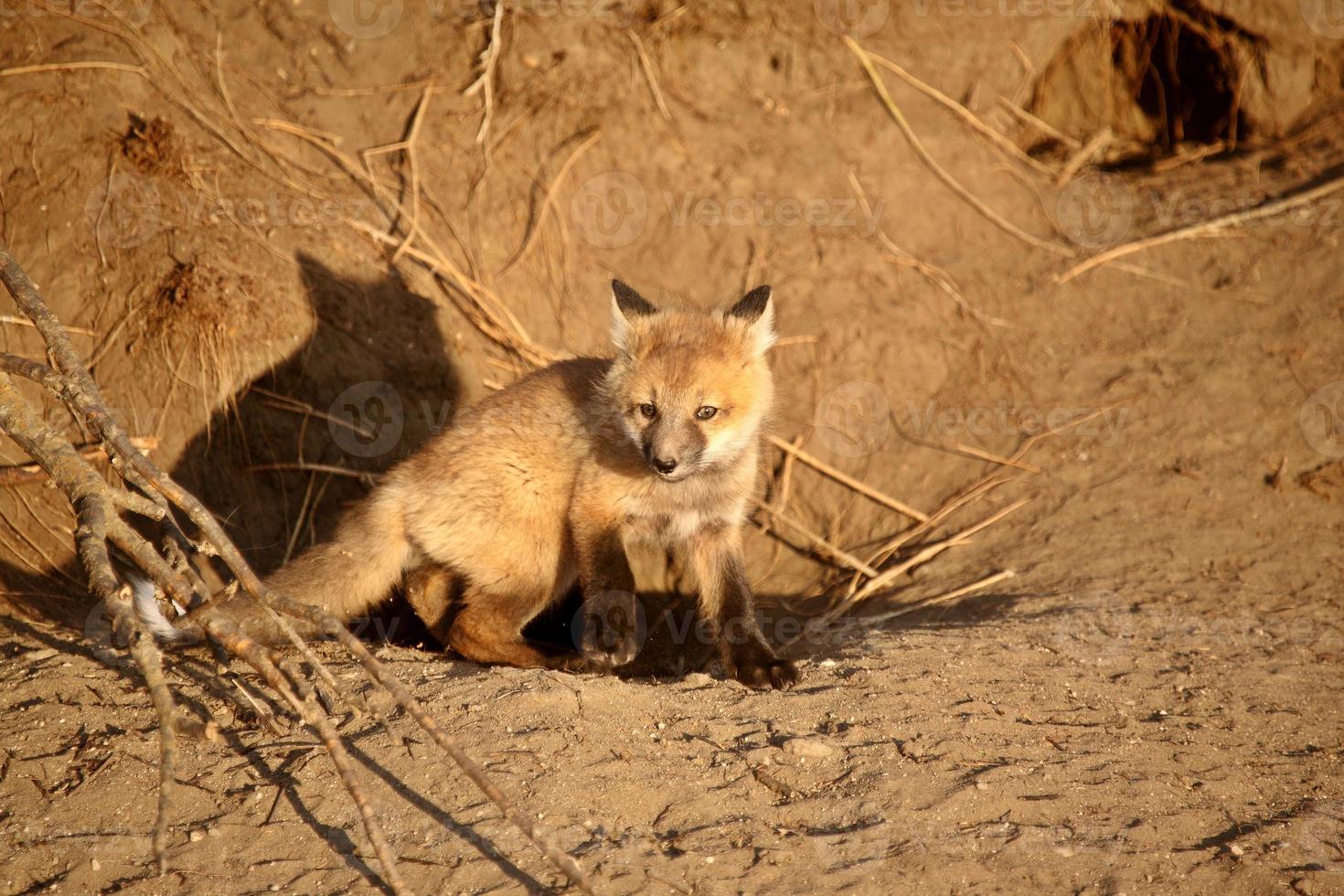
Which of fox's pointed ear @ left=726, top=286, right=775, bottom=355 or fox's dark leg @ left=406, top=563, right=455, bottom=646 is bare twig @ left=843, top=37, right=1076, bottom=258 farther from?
fox's dark leg @ left=406, top=563, right=455, bottom=646

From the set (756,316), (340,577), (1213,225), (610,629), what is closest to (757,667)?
(610,629)

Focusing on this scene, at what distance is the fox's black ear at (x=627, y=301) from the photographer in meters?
3.83

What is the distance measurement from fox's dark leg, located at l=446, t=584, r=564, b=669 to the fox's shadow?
1.19 m

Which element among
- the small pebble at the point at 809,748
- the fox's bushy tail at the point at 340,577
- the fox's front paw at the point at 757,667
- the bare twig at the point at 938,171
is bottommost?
the fox's front paw at the point at 757,667

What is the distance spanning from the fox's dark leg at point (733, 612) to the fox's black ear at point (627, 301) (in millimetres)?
971

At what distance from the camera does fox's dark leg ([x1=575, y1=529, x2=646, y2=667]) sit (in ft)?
12.0

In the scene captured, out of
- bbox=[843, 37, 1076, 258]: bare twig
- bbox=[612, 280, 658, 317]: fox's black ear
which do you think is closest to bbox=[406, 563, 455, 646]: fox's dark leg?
bbox=[612, 280, 658, 317]: fox's black ear

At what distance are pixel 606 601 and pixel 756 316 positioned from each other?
127 centimetres

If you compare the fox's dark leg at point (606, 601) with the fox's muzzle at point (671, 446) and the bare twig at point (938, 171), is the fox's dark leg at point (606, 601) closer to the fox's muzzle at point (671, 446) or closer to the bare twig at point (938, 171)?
the fox's muzzle at point (671, 446)

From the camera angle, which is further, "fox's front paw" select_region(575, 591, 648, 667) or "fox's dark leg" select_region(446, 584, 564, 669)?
"fox's dark leg" select_region(446, 584, 564, 669)

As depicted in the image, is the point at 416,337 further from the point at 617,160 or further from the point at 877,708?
the point at 877,708

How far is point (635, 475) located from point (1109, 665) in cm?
194

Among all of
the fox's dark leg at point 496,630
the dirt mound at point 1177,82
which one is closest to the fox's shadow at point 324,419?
the fox's dark leg at point 496,630

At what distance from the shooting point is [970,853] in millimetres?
2439
